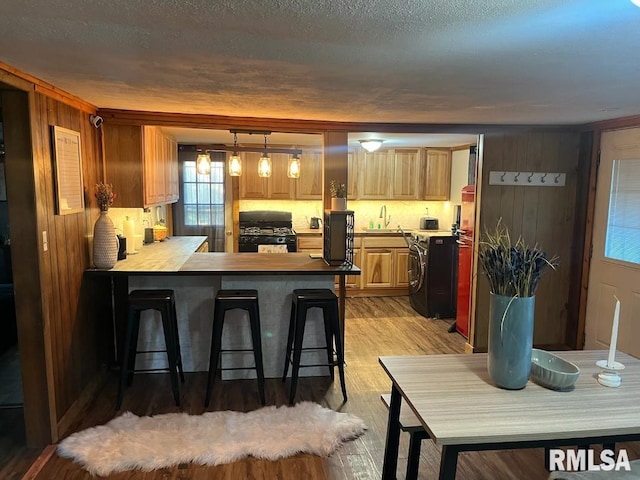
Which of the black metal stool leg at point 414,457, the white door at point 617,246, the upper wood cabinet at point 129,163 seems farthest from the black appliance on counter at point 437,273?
the black metal stool leg at point 414,457

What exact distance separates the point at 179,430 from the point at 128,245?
5.76 feet

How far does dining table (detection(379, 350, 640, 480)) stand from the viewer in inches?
59.6

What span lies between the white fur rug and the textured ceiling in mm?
2031

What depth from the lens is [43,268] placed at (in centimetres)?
254

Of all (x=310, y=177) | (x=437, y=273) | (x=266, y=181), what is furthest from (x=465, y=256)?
(x=266, y=181)

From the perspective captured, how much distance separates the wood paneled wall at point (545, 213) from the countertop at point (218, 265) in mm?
1507

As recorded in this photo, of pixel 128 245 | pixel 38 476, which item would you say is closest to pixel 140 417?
pixel 38 476

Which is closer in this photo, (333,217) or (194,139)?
(333,217)

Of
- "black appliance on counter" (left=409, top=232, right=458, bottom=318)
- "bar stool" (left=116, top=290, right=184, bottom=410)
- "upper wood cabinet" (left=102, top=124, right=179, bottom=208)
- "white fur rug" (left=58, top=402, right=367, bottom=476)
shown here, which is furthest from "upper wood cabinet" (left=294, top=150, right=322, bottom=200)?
"white fur rug" (left=58, top=402, right=367, bottom=476)

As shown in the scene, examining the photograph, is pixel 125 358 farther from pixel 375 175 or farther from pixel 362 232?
pixel 375 175

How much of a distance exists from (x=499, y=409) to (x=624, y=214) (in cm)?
290

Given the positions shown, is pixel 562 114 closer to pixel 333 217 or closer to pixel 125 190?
pixel 333 217

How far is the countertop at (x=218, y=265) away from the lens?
11.0ft

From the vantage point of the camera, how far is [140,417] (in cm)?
300
